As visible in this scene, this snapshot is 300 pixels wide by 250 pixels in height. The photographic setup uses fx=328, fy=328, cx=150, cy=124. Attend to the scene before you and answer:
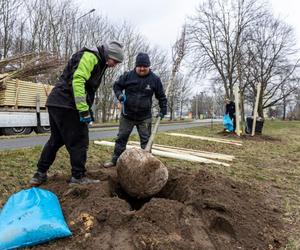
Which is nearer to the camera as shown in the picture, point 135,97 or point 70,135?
point 70,135

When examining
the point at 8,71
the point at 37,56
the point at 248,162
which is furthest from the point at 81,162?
the point at 8,71

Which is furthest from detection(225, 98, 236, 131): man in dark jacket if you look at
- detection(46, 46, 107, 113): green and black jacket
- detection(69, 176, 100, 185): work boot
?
detection(69, 176, 100, 185): work boot

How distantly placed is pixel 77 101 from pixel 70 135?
1.52ft

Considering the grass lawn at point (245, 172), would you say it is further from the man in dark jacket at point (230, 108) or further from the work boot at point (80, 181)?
the man in dark jacket at point (230, 108)

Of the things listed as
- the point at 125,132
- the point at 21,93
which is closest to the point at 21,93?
the point at 21,93

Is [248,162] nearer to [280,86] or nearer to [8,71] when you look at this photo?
[8,71]

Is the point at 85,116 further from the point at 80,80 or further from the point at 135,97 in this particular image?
the point at 135,97

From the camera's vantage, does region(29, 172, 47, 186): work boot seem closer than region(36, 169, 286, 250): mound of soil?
No

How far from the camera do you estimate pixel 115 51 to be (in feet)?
12.9

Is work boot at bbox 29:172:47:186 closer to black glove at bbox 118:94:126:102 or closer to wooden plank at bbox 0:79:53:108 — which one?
black glove at bbox 118:94:126:102

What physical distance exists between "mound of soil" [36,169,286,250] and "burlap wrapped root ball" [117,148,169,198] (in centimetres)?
22

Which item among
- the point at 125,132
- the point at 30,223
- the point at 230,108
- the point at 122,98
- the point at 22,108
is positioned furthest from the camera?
the point at 230,108

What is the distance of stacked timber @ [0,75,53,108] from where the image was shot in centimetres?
1396

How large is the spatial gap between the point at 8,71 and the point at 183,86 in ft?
162
